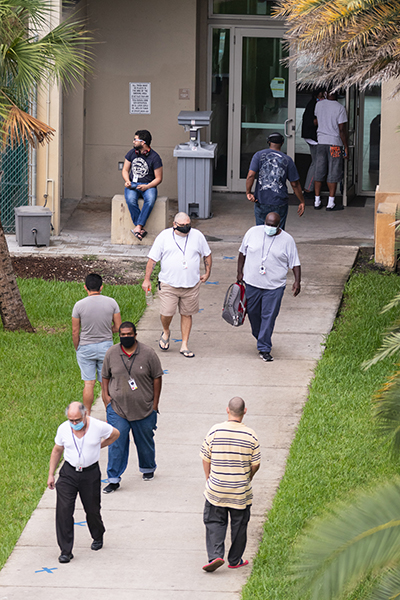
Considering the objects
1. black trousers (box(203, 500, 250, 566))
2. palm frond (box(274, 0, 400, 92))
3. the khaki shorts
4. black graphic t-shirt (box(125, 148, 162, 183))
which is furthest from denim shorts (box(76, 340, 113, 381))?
black graphic t-shirt (box(125, 148, 162, 183))

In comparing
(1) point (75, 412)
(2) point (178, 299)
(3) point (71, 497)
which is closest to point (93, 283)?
(2) point (178, 299)

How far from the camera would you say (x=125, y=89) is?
1819 centimetres

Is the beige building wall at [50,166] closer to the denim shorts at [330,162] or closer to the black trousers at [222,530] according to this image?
the denim shorts at [330,162]

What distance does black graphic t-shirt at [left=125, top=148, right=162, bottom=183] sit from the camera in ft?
47.9

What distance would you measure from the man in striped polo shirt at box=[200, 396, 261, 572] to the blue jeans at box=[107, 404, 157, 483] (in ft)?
3.79

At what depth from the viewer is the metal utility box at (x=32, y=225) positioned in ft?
47.5

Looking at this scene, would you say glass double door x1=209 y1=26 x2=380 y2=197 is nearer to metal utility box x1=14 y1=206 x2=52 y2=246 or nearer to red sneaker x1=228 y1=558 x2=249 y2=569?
metal utility box x1=14 y1=206 x2=52 y2=246

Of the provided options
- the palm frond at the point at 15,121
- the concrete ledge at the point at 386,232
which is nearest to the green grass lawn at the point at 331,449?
the concrete ledge at the point at 386,232

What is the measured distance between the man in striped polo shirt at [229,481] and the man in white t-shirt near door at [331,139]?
11037 millimetres

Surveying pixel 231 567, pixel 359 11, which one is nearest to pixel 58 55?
pixel 359 11

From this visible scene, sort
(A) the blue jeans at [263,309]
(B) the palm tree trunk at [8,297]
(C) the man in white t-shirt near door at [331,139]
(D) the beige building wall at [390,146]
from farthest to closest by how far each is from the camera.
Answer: (C) the man in white t-shirt near door at [331,139], (D) the beige building wall at [390,146], (B) the palm tree trunk at [8,297], (A) the blue jeans at [263,309]

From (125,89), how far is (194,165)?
3.22m

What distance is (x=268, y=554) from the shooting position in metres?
6.30

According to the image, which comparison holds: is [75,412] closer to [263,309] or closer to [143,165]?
[263,309]
